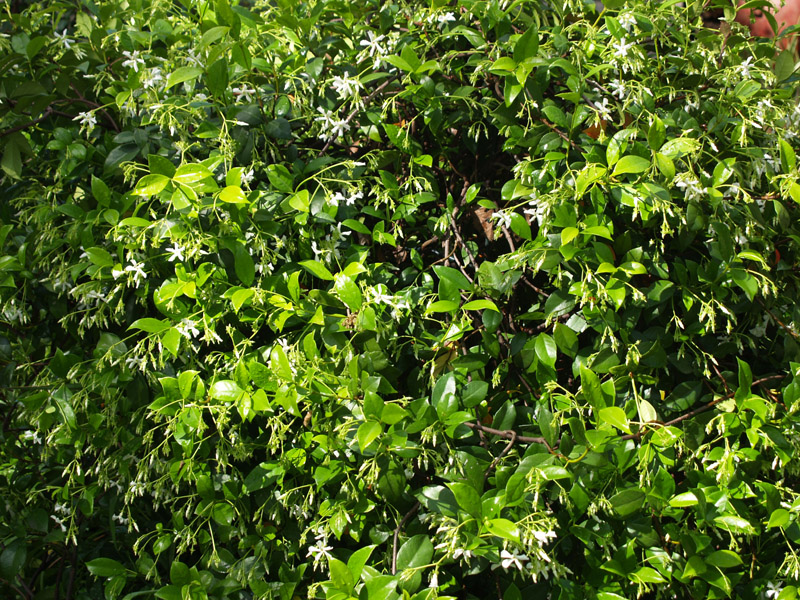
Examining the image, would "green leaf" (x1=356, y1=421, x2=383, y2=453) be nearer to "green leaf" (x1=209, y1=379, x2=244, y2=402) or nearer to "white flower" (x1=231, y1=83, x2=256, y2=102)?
"green leaf" (x1=209, y1=379, x2=244, y2=402)

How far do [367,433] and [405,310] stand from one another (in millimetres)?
327

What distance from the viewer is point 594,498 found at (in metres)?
1.18

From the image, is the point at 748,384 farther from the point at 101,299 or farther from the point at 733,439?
the point at 101,299

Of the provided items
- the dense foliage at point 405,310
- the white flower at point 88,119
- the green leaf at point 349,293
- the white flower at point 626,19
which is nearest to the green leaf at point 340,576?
the dense foliage at point 405,310

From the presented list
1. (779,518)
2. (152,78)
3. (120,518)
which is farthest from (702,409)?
(152,78)

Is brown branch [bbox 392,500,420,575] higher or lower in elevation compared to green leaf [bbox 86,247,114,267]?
lower

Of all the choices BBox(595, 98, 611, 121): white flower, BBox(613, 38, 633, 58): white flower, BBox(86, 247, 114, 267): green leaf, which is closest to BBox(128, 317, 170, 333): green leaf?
BBox(86, 247, 114, 267): green leaf

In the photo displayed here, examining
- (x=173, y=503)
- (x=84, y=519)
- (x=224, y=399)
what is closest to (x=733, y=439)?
(x=224, y=399)

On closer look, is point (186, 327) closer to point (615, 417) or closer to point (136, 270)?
point (136, 270)

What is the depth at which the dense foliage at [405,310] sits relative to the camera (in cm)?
122

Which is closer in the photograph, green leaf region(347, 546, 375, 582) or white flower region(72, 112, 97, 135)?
green leaf region(347, 546, 375, 582)

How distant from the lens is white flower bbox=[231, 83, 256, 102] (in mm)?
1494

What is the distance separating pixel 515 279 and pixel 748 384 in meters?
0.47

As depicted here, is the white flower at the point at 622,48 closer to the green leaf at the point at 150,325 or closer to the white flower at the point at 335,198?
the white flower at the point at 335,198
